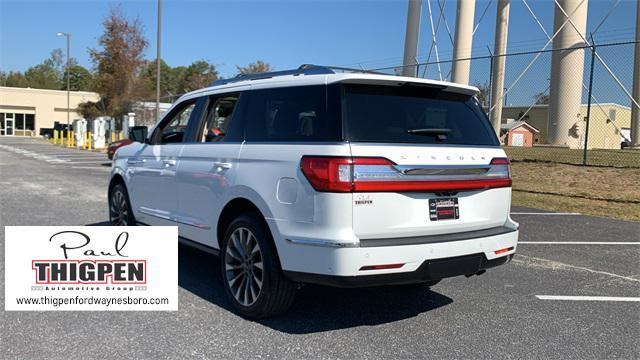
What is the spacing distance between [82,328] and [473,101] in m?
3.52

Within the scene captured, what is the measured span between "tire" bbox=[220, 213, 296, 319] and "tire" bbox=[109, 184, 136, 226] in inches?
94.1

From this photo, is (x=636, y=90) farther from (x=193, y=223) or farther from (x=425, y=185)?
(x=193, y=223)

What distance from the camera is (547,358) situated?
367cm

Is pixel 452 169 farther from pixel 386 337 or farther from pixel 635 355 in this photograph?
pixel 635 355

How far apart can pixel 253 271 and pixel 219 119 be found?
64.8 inches

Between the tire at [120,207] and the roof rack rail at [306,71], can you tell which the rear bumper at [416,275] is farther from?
the tire at [120,207]

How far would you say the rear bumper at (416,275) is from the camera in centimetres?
368

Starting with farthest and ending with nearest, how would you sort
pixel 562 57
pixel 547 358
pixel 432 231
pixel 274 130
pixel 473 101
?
1. pixel 562 57
2. pixel 473 101
3. pixel 274 130
4. pixel 432 231
5. pixel 547 358

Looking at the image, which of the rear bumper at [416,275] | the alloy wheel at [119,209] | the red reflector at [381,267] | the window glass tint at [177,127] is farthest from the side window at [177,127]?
the red reflector at [381,267]

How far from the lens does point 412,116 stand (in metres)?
4.14

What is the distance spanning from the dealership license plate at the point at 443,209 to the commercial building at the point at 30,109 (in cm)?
7190

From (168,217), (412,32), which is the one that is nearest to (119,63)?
(412,32)

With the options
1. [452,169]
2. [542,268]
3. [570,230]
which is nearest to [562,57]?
[570,230]

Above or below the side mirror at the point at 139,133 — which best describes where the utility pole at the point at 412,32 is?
above
